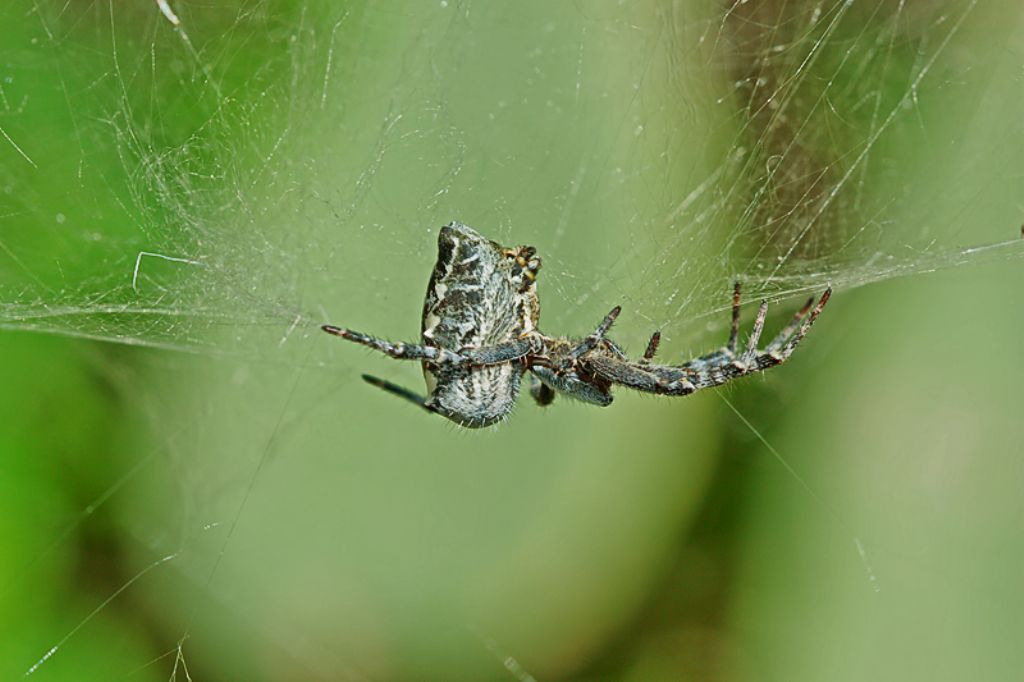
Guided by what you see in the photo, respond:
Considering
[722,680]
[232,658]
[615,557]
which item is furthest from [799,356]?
[232,658]

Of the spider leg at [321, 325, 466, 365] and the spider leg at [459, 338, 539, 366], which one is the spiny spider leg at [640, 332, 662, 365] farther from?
the spider leg at [321, 325, 466, 365]

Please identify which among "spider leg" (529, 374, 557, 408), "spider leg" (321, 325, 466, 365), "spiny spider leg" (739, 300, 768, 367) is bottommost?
"spider leg" (321, 325, 466, 365)

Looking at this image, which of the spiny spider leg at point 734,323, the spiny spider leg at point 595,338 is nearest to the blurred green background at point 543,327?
the spiny spider leg at point 734,323

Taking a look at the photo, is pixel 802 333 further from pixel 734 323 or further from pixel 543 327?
pixel 543 327

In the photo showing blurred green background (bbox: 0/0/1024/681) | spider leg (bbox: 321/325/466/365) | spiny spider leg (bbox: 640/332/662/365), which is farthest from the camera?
blurred green background (bbox: 0/0/1024/681)

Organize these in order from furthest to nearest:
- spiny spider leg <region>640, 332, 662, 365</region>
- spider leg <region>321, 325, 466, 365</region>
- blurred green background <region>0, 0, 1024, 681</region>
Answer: blurred green background <region>0, 0, 1024, 681</region>, spiny spider leg <region>640, 332, 662, 365</region>, spider leg <region>321, 325, 466, 365</region>

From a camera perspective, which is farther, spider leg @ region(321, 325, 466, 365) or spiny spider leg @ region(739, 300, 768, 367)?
spiny spider leg @ region(739, 300, 768, 367)

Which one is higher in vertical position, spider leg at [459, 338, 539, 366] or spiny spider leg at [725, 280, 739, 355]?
spiny spider leg at [725, 280, 739, 355]

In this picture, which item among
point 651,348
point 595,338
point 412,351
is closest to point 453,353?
point 412,351

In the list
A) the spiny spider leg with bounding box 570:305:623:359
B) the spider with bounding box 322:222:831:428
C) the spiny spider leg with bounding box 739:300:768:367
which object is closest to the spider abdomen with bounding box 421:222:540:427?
the spider with bounding box 322:222:831:428

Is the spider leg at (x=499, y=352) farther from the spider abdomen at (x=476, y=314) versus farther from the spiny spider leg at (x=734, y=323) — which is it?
the spiny spider leg at (x=734, y=323)
